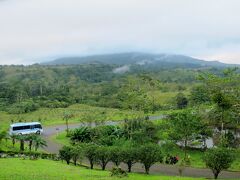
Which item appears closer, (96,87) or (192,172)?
(192,172)

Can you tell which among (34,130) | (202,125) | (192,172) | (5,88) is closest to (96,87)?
(5,88)

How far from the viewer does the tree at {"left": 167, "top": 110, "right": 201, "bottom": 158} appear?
55906mm

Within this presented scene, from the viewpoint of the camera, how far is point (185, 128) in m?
55.8

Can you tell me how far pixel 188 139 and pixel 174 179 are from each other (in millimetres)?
21779

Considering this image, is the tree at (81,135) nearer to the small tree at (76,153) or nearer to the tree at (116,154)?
the small tree at (76,153)

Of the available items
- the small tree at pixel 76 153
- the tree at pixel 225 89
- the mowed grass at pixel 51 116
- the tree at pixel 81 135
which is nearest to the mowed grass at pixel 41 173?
the small tree at pixel 76 153

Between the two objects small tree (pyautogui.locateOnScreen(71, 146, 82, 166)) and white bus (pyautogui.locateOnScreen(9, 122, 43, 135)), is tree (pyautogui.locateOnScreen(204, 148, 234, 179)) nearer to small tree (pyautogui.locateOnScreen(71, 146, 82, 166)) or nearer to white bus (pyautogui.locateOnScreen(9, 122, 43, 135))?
small tree (pyautogui.locateOnScreen(71, 146, 82, 166))

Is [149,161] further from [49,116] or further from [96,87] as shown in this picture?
[96,87]

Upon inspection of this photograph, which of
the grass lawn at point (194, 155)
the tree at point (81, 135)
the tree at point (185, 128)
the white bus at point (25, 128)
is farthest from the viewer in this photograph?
the white bus at point (25, 128)

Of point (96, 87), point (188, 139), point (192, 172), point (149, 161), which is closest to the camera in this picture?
point (149, 161)

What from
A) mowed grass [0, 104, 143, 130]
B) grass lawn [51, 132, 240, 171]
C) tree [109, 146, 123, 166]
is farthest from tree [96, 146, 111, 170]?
mowed grass [0, 104, 143, 130]

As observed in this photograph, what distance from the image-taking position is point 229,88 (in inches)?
2029

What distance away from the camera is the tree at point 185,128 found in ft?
183

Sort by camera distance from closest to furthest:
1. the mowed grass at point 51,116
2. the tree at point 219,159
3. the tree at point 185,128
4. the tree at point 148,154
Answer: the tree at point 219,159, the tree at point 148,154, the tree at point 185,128, the mowed grass at point 51,116
